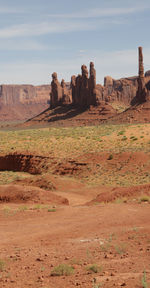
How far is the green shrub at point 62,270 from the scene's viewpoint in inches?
330

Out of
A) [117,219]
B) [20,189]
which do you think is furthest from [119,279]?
[20,189]

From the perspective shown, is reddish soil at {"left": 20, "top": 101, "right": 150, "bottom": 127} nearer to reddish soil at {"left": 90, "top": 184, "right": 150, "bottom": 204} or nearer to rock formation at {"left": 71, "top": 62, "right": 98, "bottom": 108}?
rock formation at {"left": 71, "top": 62, "right": 98, "bottom": 108}

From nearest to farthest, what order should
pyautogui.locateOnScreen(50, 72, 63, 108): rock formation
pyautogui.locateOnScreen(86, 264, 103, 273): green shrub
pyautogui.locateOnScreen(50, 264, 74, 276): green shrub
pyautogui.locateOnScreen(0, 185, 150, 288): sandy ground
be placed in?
1. pyautogui.locateOnScreen(0, 185, 150, 288): sandy ground
2. pyautogui.locateOnScreen(86, 264, 103, 273): green shrub
3. pyautogui.locateOnScreen(50, 264, 74, 276): green shrub
4. pyautogui.locateOnScreen(50, 72, 63, 108): rock formation

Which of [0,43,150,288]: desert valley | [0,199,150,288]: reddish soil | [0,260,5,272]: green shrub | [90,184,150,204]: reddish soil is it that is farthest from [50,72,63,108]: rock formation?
[0,260,5,272]: green shrub

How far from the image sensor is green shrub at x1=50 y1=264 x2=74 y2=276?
8389mm

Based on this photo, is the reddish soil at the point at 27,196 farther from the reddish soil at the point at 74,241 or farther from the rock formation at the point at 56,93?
the rock formation at the point at 56,93

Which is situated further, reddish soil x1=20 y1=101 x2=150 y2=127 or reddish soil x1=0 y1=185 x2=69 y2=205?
reddish soil x1=20 y1=101 x2=150 y2=127

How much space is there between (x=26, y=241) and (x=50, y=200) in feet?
32.6

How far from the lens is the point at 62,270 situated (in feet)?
27.8

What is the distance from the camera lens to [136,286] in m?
7.02

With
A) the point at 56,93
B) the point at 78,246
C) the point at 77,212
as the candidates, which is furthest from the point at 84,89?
the point at 78,246

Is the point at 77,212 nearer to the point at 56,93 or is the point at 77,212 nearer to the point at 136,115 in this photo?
the point at 136,115

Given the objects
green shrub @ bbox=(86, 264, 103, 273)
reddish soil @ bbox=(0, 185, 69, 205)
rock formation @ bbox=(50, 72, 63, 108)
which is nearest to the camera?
green shrub @ bbox=(86, 264, 103, 273)

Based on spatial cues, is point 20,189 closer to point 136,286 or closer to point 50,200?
point 50,200
